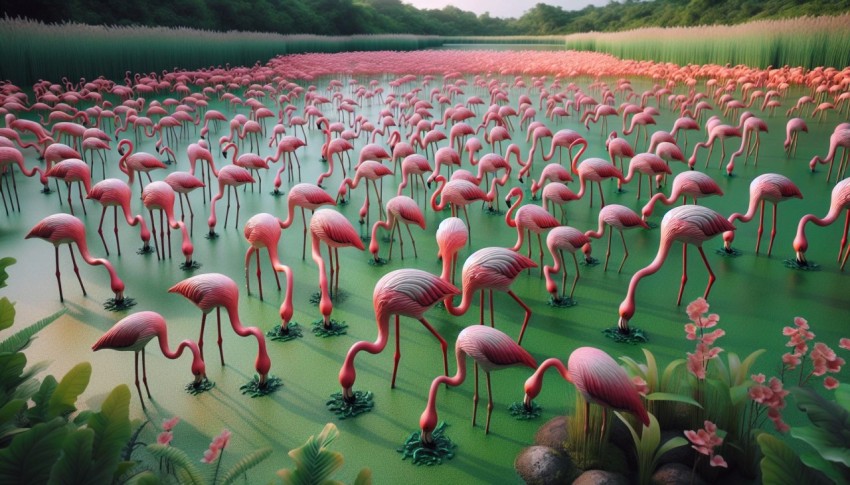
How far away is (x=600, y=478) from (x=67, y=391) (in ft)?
8.24

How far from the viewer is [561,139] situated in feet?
28.2

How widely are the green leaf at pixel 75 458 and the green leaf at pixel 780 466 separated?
2.48 m

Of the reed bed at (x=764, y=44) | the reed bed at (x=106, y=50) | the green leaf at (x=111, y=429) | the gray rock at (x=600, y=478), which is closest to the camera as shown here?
the green leaf at (x=111, y=429)

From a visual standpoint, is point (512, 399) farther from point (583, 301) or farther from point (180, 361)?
point (180, 361)

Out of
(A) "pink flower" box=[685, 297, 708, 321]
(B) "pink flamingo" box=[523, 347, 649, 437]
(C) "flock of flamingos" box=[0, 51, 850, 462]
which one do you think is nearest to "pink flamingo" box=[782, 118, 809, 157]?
(C) "flock of flamingos" box=[0, 51, 850, 462]

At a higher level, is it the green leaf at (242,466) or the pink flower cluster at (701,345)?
the pink flower cluster at (701,345)

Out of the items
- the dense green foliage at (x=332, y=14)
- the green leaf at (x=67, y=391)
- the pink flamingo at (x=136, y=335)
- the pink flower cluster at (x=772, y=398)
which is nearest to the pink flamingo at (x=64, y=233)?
the pink flamingo at (x=136, y=335)

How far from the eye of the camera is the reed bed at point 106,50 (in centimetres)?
1515

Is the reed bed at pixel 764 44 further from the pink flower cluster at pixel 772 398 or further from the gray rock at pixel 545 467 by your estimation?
the gray rock at pixel 545 467

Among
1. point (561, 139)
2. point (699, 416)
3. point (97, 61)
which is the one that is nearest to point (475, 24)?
point (97, 61)

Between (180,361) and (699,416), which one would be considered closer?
(699,416)

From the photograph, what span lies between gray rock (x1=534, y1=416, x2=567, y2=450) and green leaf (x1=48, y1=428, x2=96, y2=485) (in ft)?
7.26

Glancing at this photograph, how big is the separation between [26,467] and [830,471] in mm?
2881

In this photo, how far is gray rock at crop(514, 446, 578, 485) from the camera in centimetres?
277
